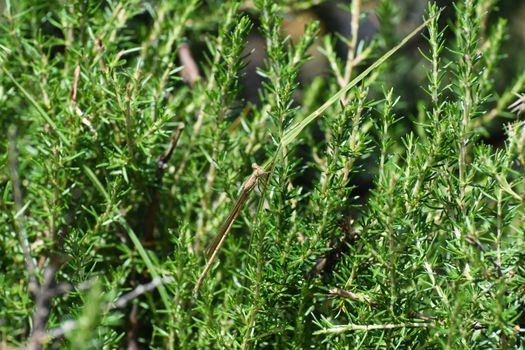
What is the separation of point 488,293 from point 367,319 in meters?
0.12

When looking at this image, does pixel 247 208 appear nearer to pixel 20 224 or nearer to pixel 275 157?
pixel 275 157

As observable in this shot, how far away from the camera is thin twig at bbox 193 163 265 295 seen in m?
0.72

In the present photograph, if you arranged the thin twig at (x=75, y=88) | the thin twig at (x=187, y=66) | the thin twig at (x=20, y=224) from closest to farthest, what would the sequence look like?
1. the thin twig at (x=20, y=224)
2. the thin twig at (x=75, y=88)
3. the thin twig at (x=187, y=66)

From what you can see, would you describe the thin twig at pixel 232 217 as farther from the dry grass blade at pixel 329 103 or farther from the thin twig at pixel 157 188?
the thin twig at pixel 157 188

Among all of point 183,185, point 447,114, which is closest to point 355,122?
point 447,114

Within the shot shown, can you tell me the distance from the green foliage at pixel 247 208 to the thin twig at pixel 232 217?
0.02 m

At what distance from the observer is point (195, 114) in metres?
1.11

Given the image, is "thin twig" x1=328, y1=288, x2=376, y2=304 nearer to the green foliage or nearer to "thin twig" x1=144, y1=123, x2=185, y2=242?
the green foliage

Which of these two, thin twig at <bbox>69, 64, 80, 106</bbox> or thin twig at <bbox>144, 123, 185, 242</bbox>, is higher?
thin twig at <bbox>69, 64, 80, 106</bbox>

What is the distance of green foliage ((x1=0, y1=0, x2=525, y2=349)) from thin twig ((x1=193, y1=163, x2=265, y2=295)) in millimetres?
18

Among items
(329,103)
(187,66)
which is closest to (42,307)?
(329,103)

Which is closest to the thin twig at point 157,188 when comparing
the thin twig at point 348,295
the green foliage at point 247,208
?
the green foliage at point 247,208

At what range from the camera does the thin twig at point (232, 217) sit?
2.35 ft

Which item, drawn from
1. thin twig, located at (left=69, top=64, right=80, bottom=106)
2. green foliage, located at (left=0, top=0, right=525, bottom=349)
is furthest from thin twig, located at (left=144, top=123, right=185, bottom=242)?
thin twig, located at (left=69, top=64, right=80, bottom=106)
